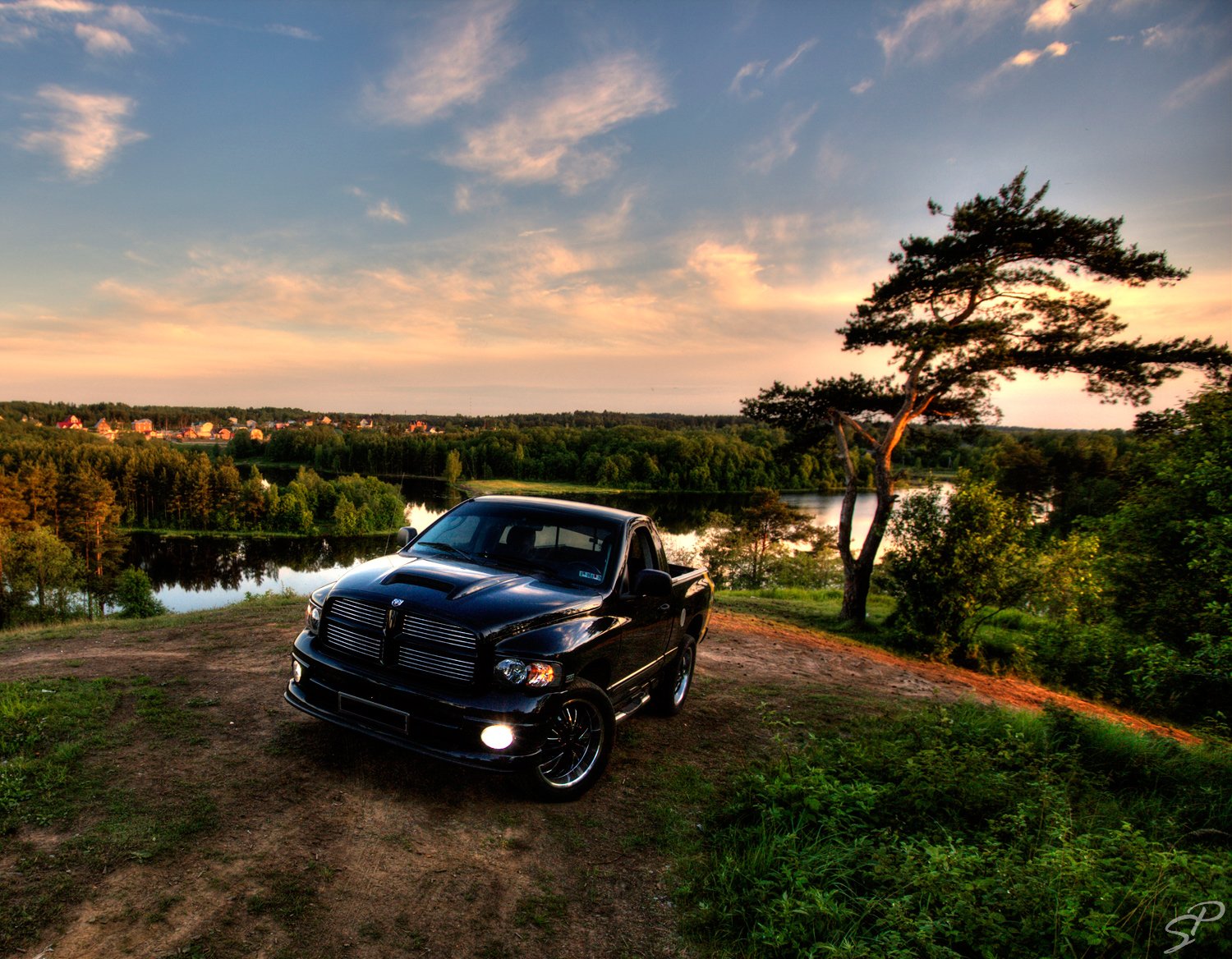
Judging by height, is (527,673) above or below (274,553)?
above

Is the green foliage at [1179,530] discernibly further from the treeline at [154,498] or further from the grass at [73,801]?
the treeline at [154,498]

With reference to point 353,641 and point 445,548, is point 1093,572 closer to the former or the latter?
point 445,548

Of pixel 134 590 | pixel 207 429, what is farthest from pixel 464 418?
pixel 134 590

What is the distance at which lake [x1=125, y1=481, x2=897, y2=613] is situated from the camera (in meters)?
47.3

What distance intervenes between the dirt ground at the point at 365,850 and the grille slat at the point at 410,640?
92 cm

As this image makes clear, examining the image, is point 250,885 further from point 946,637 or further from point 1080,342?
point 1080,342

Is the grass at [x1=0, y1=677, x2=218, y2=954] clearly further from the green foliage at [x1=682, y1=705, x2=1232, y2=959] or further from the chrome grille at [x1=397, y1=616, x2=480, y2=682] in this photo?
the green foliage at [x1=682, y1=705, x2=1232, y2=959]

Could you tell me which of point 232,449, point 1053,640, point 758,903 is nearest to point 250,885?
point 758,903

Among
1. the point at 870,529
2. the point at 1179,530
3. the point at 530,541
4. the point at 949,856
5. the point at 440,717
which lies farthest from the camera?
the point at 870,529

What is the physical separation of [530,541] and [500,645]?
146 centimetres

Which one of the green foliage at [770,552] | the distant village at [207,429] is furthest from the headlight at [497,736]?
the distant village at [207,429]

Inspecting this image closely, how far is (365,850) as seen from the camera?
3.36 metres

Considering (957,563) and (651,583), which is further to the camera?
(957,563)

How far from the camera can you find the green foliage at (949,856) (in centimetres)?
265
